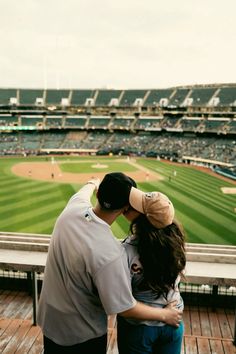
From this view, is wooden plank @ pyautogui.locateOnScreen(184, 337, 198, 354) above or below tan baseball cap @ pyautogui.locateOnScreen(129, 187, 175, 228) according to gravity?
below

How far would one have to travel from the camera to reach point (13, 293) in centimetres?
724

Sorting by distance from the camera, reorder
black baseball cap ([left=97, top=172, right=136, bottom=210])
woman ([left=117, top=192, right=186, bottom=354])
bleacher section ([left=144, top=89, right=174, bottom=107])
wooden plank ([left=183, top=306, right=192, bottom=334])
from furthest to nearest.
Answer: bleacher section ([left=144, top=89, right=174, bottom=107]) < wooden plank ([left=183, top=306, right=192, bottom=334]) < woman ([left=117, top=192, right=186, bottom=354]) < black baseball cap ([left=97, top=172, right=136, bottom=210])

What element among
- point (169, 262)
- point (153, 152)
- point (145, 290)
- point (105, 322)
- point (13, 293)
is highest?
point (169, 262)

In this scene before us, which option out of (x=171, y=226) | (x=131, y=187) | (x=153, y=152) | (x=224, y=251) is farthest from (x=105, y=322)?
(x=153, y=152)

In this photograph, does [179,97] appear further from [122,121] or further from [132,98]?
[122,121]

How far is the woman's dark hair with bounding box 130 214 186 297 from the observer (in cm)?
283

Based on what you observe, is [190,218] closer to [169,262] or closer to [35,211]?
[35,211]

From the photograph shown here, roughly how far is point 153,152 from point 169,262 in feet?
180

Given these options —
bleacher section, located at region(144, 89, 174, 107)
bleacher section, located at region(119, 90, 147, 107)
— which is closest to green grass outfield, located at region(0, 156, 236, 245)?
bleacher section, located at region(144, 89, 174, 107)

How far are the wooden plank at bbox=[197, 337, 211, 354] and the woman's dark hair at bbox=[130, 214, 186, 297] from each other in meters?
2.24

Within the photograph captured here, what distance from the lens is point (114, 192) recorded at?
8.53 feet

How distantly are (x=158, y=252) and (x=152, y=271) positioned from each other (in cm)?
19

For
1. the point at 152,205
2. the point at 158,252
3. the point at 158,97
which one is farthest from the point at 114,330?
the point at 158,97

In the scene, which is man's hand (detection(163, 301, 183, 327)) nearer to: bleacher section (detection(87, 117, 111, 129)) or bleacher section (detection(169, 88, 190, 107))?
bleacher section (detection(169, 88, 190, 107))
